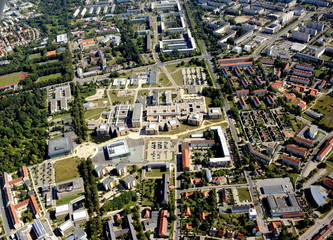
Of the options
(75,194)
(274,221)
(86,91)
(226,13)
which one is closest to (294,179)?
Result: (274,221)

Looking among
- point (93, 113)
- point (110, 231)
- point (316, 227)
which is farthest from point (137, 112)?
point (316, 227)

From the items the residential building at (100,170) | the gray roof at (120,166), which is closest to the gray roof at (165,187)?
the gray roof at (120,166)

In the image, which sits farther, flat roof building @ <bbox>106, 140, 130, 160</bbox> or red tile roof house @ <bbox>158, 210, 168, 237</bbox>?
flat roof building @ <bbox>106, 140, 130, 160</bbox>

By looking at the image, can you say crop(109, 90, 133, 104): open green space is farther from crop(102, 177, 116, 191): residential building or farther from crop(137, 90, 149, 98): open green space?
crop(102, 177, 116, 191): residential building

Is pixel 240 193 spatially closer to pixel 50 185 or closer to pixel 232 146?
pixel 232 146

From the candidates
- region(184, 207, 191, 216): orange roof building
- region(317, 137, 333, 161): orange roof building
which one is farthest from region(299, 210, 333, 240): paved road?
region(184, 207, 191, 216): orange roof building
